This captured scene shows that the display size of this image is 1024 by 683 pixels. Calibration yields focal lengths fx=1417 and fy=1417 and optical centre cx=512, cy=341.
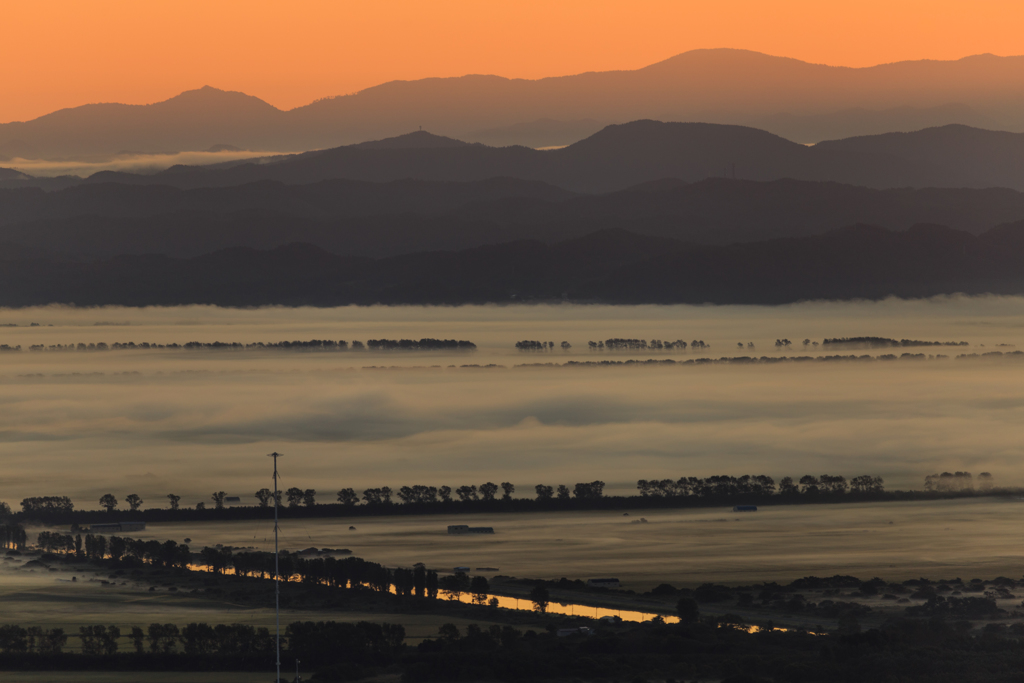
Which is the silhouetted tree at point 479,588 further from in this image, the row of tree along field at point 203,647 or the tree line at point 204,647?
the tree line at point 204,647

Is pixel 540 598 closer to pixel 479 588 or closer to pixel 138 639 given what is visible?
pixel 479 588

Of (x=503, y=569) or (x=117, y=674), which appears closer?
(x=117, y=674)

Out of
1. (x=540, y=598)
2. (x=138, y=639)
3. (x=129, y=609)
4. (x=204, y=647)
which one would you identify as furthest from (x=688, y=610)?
(x=129, y=609)

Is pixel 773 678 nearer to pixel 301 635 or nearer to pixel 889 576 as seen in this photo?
pixel 301 635

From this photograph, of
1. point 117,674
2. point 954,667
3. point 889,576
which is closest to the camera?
point 954,667

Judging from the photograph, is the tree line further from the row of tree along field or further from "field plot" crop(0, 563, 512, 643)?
"field plot" crop(0, 563, 512, 643)

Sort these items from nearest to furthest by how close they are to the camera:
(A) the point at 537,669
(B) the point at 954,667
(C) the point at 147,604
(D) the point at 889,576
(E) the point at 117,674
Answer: (B) the point at 954,667 → (A) the point at 537,669 → (E) the point at 117,674 → (C) the point at 147,604 → (D) the point at 889,576

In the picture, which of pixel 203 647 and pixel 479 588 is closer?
pixel 203 647

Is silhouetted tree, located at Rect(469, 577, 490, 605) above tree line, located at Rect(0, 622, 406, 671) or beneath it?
above

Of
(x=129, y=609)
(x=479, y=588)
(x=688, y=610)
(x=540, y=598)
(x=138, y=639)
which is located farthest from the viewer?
(x=479, y=588)

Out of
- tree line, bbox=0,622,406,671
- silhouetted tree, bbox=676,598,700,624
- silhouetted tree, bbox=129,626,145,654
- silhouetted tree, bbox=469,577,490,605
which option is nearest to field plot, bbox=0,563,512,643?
tree line, bbox=0,622,406,671

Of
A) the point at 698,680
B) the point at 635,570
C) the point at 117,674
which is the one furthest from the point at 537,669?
the point at 635,570
